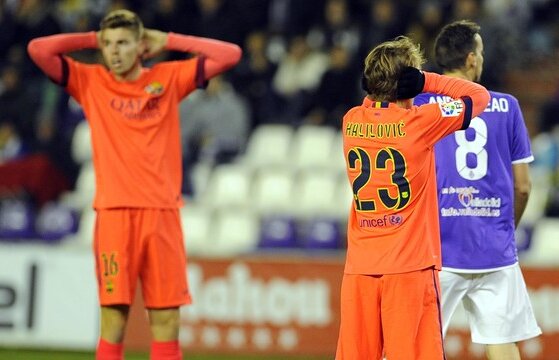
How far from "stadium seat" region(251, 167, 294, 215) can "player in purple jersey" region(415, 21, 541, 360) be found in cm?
567

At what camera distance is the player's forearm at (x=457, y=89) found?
594cm

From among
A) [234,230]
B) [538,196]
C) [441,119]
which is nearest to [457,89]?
[441,119]

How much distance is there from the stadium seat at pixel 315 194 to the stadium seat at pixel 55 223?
2248 millimetres

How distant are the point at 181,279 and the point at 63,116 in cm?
746

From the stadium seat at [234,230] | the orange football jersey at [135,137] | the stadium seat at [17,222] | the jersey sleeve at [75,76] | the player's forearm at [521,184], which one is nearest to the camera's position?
the player's forearm at [521,184]

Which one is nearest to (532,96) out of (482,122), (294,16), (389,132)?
(294,16)

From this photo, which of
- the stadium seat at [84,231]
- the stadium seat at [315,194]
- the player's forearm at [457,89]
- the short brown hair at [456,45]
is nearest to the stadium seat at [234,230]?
the stadium seat at [315,194]

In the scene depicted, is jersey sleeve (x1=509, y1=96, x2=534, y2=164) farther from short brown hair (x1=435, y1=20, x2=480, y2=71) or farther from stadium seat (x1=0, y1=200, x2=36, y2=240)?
stadium seat (x1=0, y1=200, x2=36, y2=240)

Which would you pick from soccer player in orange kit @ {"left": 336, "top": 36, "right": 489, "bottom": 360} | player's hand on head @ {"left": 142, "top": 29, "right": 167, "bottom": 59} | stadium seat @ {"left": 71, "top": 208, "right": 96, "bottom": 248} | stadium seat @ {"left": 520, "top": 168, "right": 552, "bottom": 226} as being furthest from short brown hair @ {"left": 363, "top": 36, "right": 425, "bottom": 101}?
stadium seat @ {"left": 71, "top": 208, "right": 96, "bottom": 248}

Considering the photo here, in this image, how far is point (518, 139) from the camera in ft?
22.5

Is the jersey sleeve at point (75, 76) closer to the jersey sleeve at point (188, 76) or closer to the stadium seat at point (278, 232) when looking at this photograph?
the jersey sleeve at point (188, 76)

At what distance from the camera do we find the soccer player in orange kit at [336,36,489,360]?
5.71 meters

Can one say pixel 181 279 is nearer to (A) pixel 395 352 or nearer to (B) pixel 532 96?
(A) pixel 395 352

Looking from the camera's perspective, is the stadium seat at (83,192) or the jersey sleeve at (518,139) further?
the stadium seat at (83,192)
